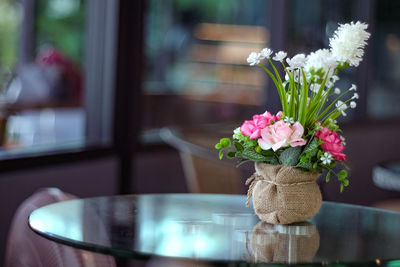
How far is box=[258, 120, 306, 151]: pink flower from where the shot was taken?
1.40 metres

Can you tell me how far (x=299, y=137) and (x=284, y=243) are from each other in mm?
233

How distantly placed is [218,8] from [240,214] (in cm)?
358

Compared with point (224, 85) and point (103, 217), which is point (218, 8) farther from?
point (103, 217)

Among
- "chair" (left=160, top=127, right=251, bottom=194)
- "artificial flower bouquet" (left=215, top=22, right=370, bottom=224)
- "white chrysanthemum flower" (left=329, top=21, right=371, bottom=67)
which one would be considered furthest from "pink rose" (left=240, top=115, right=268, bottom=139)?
"chair" (left=160, top=127, right=251, bottom=194)

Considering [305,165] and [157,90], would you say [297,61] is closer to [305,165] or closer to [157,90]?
[305,165]

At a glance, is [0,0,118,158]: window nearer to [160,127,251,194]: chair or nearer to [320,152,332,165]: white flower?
[160,127,251,194]: chair

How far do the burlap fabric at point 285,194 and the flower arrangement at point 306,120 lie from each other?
0.06 feet

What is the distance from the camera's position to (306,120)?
57.2 inches

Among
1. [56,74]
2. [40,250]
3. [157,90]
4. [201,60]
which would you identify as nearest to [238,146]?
[40,250]

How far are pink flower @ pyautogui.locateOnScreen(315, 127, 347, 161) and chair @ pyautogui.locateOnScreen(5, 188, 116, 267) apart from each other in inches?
26.5

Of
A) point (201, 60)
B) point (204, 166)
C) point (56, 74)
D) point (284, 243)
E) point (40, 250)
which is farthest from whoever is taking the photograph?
point (56, 74)

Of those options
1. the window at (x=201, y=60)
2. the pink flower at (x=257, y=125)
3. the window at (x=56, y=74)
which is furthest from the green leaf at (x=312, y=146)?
the window at (x=201, y=60)

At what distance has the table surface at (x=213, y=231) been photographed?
1.25 m

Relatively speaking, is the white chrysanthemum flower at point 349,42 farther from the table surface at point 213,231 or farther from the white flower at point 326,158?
the table surface at point 213,231
